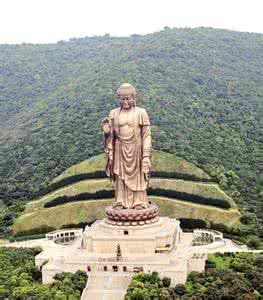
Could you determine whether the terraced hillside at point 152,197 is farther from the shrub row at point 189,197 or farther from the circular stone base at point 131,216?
the circular stone base at point 131,216

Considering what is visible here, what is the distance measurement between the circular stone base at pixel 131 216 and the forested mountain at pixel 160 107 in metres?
11.1

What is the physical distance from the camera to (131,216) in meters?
32.0

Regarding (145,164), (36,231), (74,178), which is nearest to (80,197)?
(74,178)

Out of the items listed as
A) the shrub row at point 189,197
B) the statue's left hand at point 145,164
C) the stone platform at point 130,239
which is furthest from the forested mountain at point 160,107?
the statue's left hand at point 145,164

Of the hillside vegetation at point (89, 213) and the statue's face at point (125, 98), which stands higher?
the statue's face at point (125, 98)

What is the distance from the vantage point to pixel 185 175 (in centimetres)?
4494

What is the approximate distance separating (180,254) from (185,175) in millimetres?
14274

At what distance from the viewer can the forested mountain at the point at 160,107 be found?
4875 centimetres

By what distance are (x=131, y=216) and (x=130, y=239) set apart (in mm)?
1306

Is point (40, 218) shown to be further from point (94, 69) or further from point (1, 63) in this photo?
point (1, 63)

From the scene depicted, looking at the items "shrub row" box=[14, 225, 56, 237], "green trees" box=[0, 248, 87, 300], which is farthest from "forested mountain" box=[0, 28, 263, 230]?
"green trees" box=[0, 248, 87, 300]

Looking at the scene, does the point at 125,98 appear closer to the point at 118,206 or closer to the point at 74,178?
the point at 118,206

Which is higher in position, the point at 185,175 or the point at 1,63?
the point at 1,63

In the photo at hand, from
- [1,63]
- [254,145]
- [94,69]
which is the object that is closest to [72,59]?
[1,63]
